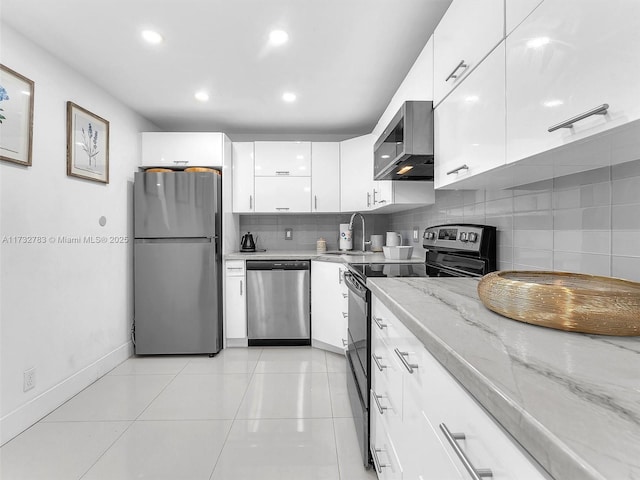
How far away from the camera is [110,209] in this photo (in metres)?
2.66

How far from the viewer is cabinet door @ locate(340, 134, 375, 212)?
3.17 m

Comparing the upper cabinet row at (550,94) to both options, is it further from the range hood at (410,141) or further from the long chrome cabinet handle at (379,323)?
the long chrome cabinet handle at (379,323)

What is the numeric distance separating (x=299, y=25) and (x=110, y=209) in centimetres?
211

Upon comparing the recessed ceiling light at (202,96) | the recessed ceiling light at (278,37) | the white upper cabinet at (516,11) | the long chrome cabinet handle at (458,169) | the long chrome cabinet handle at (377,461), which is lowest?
the long chrome cabinet handle at (377,461)

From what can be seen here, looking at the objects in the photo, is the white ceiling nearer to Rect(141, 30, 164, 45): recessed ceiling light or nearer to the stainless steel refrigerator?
Rect(141, 30, 164, 45): recessed ceiling light

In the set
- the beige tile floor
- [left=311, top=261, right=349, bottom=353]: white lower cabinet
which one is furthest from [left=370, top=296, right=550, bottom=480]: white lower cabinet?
[left=311, top=261, right=349, bottom=353]: white lower cabinet

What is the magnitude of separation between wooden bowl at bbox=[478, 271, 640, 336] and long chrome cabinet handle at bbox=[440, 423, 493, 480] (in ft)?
1.10

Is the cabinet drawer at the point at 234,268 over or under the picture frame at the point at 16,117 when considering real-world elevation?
under

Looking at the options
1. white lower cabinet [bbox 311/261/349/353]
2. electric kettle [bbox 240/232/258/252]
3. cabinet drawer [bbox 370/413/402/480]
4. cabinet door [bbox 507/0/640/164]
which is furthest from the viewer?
electric kettle [bbox 240/232/258/252]

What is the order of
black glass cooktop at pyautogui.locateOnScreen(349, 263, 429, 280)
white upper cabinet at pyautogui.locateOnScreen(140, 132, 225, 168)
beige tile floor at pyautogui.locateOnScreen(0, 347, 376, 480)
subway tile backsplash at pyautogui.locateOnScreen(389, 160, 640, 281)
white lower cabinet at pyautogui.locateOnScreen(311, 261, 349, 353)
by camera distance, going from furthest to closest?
1. white upper cabinet at pyautogui.locateOnScreen(140, 132, 225, 168)
2. white lower cabinet at pyautogui.locateOnScreen(311, 261, 349, 353)
3. black glass cooktop at pyautogui.locateOnScreen(349, 263, 429, 280)
4. beige tile floor at pyautogui.locateOnScreen(0, 347, 376, 480)
5. subway tile backsplash at pyautogui.locateOnScreen(389, 160, 640, 281)

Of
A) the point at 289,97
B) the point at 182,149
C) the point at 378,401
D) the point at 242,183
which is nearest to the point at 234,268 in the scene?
the point at 242,183

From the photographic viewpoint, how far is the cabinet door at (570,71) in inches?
24.0

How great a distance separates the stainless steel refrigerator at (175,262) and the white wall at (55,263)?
159mm

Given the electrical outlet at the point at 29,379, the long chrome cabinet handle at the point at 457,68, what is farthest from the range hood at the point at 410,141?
the electrical outlet at the point at 29,379
